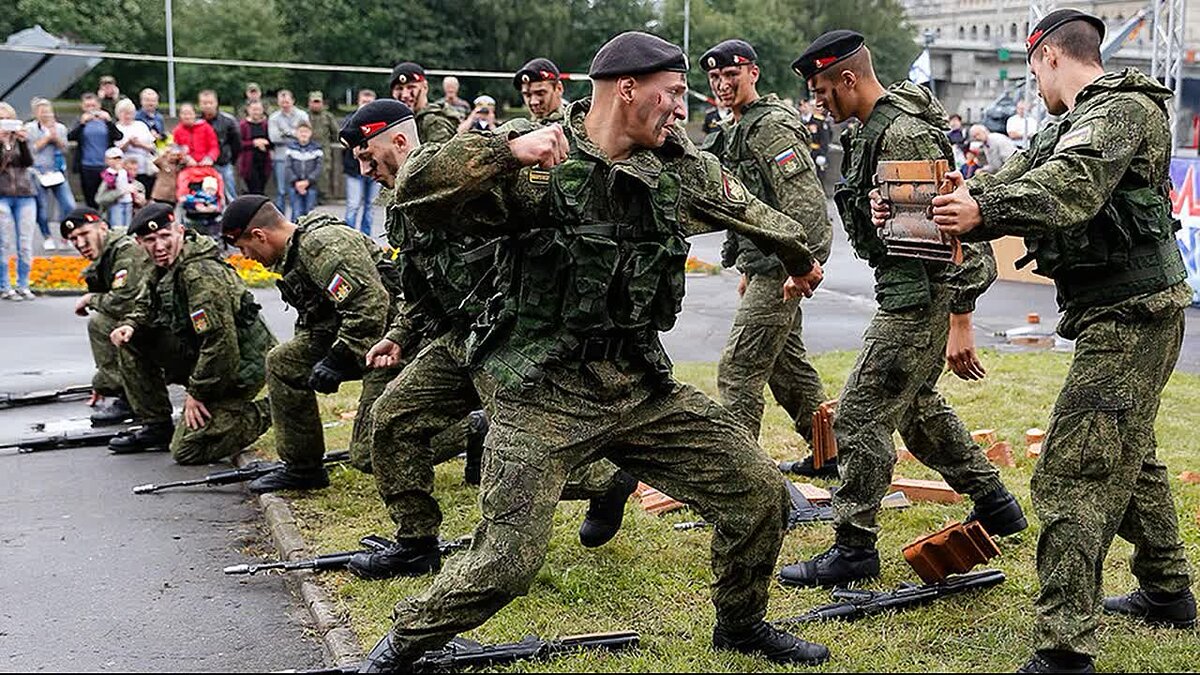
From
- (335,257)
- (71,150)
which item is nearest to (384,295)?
(335,257)

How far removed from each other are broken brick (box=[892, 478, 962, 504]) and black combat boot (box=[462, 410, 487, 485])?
7.43 feet

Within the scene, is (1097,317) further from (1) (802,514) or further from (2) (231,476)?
(2) (231,476)

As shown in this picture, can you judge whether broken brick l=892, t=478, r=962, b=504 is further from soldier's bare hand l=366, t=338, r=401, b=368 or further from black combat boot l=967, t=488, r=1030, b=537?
soldier's bare hand l=366, t=338, r=401, b=368

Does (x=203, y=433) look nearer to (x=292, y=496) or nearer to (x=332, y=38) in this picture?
(x=292, y=496)

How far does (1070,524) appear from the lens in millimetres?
4637

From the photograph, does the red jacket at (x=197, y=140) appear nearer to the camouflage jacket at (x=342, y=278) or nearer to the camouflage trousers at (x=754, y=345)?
the camouflage jacket at (x=342, y=278)

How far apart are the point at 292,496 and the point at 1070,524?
4581mm

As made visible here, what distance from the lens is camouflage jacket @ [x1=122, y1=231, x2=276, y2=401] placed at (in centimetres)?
845

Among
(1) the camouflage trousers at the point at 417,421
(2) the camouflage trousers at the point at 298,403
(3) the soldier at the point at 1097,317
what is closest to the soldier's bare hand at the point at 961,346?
(3) the soldier at the point at 1097,317

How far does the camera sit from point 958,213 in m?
4.28

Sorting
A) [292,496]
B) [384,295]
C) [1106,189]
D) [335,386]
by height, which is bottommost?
[292,496]

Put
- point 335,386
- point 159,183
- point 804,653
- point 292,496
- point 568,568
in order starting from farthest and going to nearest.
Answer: point 159,183 < point 292,496 < point 335,386 < point 568,568 < point 804,653

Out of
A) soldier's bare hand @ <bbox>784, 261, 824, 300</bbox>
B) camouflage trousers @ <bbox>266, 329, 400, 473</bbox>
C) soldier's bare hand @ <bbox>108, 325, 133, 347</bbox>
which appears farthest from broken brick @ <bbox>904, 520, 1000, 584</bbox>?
soldier's bare hand @ <bbox>108, 325, 133, 347</bbox>

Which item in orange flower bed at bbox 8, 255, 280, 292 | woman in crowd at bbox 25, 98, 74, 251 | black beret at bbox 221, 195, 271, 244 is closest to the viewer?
black beret at bbox 221, 195, 271, 244
